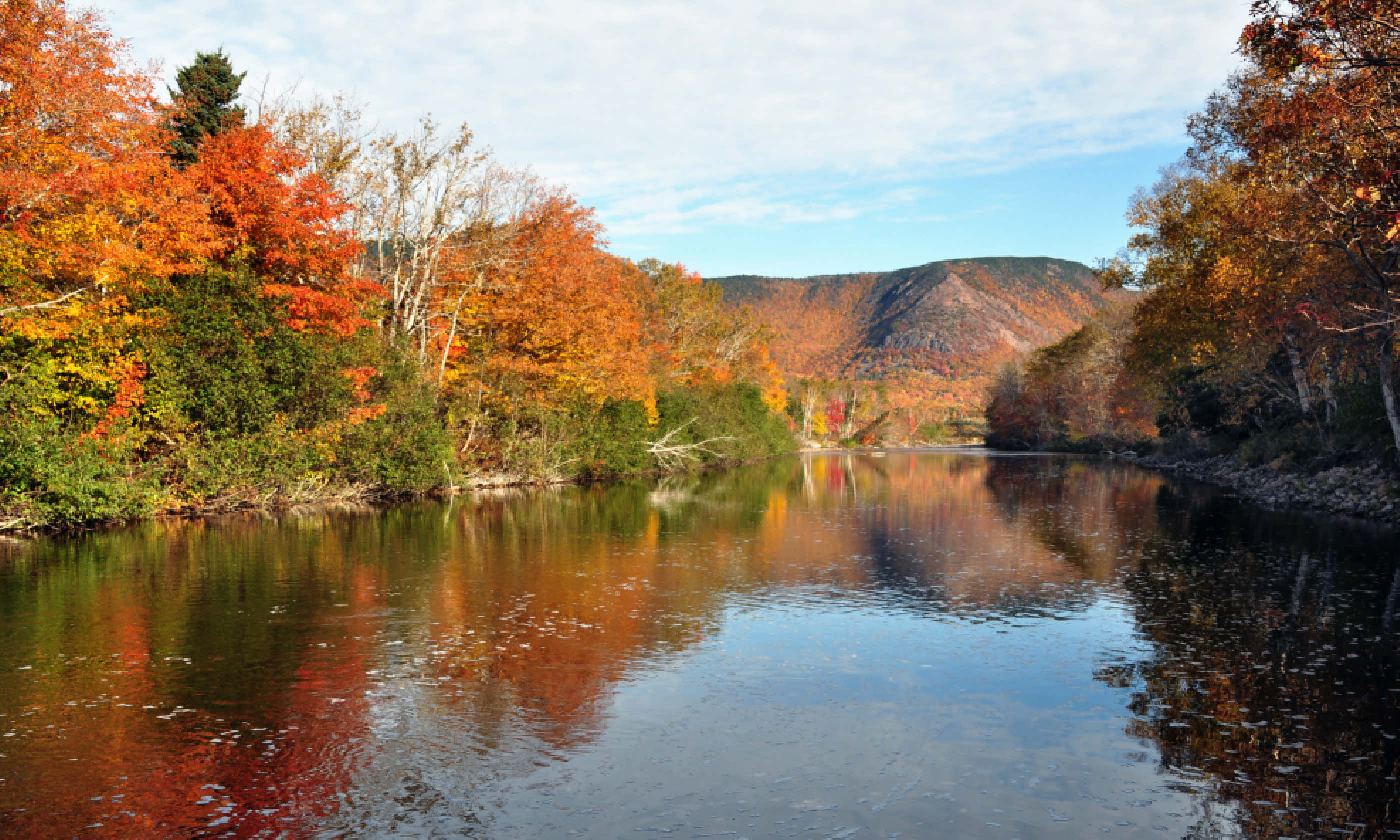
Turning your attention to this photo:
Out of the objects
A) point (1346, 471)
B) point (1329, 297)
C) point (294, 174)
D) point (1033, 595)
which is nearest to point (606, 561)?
point (1033, 595)

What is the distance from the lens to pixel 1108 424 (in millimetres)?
78062

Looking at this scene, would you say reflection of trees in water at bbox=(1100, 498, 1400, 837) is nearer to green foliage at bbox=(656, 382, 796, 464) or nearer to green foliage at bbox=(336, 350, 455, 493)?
green foliage at bbox=(336, 350, 455, 493)

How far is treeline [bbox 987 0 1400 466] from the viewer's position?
562 inches

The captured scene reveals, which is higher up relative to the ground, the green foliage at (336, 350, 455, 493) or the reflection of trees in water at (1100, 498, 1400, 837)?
the green foliage at (336, 350, 455, 493)

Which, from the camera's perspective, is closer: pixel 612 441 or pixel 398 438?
pixel 398 438

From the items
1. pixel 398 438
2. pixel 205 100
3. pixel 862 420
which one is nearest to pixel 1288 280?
pixel 398 438

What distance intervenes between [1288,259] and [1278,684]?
19.1m

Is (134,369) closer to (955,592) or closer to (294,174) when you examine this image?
(294,174)

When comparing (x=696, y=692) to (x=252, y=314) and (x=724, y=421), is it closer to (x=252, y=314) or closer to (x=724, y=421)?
(x=252, y=314)

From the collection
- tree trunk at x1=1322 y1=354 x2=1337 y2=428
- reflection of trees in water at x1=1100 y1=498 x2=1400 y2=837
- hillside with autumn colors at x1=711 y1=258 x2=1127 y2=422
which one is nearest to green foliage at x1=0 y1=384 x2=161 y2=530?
reflection of trees in water at x1=1100 y1=498 x2=1400 y2=837

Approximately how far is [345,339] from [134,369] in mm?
5875

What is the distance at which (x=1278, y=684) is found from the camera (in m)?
8.99

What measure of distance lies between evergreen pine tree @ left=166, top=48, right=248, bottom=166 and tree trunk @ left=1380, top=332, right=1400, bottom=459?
103 ft

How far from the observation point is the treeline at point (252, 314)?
18.7 metres
